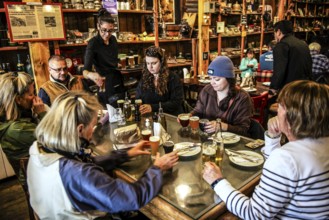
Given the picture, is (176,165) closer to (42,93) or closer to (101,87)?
(101,87)

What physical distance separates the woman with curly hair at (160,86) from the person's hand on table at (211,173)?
1410 millimetres

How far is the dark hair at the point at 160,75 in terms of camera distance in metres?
2.65

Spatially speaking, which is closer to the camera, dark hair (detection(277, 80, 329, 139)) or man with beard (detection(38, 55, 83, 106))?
dark hair (detection(277, 80, 329, 139))

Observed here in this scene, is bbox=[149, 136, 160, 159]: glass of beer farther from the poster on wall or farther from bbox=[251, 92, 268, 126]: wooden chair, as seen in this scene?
the poster on wall

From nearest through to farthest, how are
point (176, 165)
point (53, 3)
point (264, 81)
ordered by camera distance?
1. point (176, 165)
2. point (53, 3)
3. point (264, 81)

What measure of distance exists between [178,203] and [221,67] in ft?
4.21

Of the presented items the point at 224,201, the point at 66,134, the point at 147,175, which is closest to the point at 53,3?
the point at 66,134

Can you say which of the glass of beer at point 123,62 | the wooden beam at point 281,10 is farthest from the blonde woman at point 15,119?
the wooden beam at point 281,10

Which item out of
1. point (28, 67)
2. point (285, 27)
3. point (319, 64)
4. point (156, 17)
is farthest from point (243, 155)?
point (319, 64)

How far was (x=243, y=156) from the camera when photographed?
5.04 ft

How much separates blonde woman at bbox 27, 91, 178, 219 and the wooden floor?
156 cm

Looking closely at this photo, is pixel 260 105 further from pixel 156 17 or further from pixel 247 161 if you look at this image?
pixel 156 17

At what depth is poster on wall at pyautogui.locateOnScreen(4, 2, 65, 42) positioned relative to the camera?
116 inches

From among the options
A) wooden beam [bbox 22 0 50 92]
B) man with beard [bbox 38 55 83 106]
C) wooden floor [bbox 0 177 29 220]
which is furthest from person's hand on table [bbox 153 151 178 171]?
wooden beam [bbox 22 0 50 92]
